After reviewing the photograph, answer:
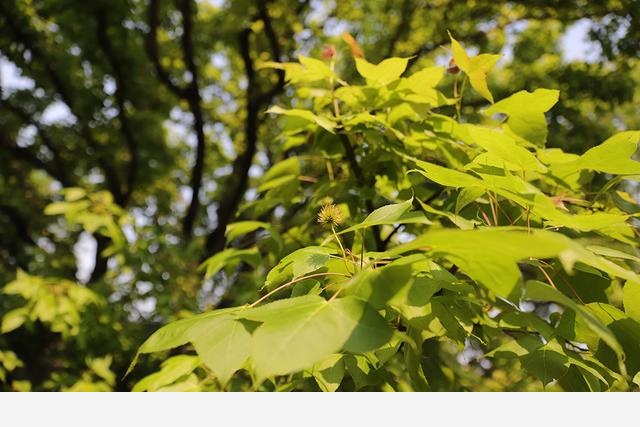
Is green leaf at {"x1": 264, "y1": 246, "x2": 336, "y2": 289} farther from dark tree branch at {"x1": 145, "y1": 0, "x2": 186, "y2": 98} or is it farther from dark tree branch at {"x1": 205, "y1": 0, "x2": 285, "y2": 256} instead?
dark tree branch at {"x1": 145, "y1": 0, "x2": 186, "y2": 98}

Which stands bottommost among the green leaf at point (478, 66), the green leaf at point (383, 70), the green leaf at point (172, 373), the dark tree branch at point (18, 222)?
the dark tree branch at point (18, 222)

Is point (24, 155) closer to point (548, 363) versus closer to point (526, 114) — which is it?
point (526, 114)

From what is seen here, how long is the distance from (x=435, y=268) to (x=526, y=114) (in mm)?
633

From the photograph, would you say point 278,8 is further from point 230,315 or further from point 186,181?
point 230,315

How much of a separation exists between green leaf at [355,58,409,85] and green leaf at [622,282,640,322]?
0.71 m

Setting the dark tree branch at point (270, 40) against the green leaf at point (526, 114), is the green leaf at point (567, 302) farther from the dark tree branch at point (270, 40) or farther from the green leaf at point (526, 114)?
the dark tree branch at point (270, 40)

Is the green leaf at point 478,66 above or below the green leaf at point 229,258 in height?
above

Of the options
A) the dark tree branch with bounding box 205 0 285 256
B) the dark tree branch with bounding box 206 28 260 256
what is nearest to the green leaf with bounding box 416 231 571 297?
the dark tree branch with bounding box 205 0 285 256

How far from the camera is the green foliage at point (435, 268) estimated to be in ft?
1.79

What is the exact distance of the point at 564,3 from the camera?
464 cm

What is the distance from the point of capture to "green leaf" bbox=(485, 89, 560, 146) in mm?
1235

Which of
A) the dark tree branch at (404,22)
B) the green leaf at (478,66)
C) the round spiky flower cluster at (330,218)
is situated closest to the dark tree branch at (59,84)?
the dark tree branch at (404,22)

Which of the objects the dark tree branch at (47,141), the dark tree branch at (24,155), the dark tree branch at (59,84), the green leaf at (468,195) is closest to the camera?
the green leaf at (468,195)
